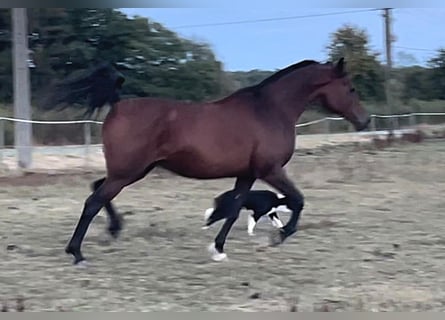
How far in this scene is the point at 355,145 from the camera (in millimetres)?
24359

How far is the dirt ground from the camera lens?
5559 millimetres

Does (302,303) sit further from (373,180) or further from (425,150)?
(425,150)

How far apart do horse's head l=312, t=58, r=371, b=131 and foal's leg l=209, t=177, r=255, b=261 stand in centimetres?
106

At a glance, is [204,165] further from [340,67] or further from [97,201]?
[340,67]

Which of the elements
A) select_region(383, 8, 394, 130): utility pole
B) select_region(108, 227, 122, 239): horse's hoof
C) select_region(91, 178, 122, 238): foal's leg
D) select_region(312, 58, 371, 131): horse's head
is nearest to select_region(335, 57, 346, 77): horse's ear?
select_region(312, 58, 371, 131): horse's head

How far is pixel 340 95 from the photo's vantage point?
7785 mm

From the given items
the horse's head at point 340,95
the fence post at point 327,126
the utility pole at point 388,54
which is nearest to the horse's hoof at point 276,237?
the horse's head at point 340,95

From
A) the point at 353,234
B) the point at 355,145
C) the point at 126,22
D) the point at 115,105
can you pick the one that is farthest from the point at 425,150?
the point at 115,105

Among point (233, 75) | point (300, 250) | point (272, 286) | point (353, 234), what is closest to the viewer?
point (272, 286)

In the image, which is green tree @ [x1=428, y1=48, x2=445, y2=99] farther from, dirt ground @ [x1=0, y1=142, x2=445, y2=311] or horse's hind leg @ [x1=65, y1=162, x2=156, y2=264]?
horse's hind leg @ [x1=65, y1=162, x2=156, y2=264]

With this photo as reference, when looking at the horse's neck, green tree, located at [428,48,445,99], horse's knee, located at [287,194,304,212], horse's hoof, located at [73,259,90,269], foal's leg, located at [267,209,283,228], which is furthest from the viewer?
green tree, located at [428,48,445,99]

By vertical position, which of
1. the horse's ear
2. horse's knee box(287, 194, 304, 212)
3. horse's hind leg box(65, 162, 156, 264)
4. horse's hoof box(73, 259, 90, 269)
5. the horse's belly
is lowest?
horse's hoof box(73, 259, 90, 269)

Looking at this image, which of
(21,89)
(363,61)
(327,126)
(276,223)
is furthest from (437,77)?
(276,223)

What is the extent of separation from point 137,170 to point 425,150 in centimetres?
1756
